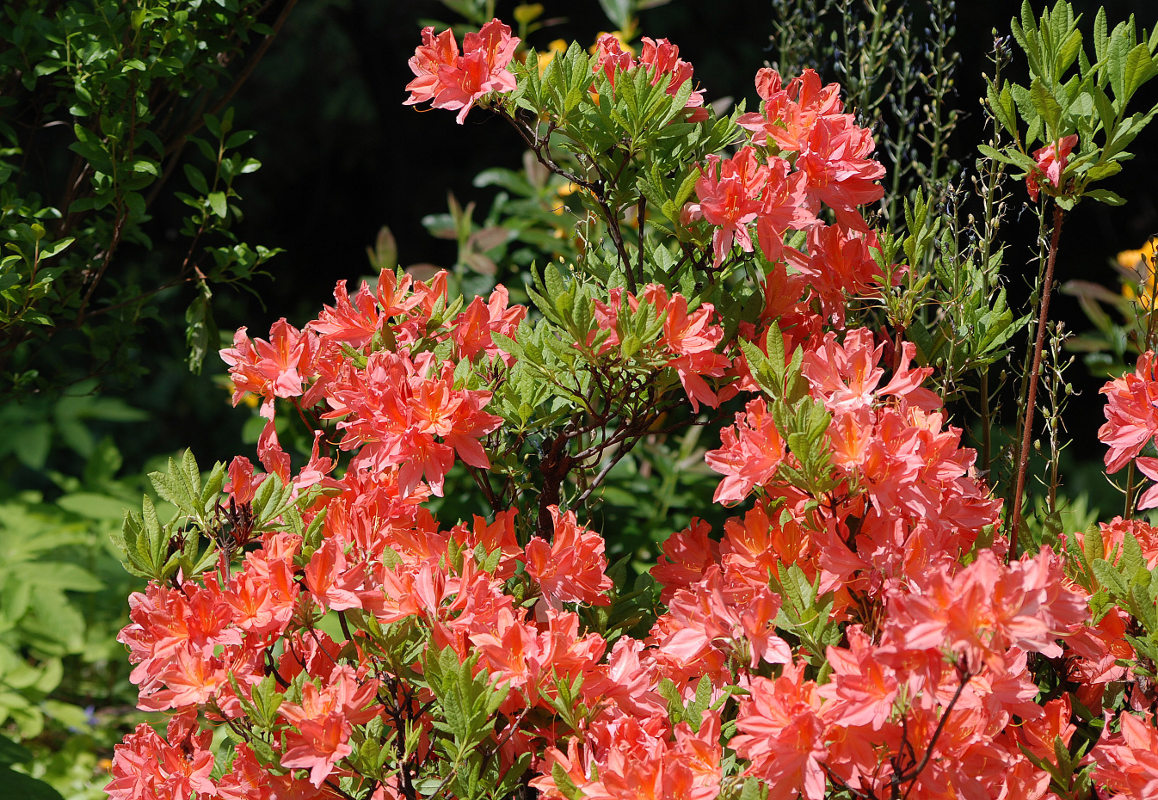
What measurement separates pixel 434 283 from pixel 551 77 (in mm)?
301

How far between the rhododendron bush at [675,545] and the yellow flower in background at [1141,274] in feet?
0.86

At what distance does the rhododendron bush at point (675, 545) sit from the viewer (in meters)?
0.99

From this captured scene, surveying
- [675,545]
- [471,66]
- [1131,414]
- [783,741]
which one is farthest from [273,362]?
[1131,414]

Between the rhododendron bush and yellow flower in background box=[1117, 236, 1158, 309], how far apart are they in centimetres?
26

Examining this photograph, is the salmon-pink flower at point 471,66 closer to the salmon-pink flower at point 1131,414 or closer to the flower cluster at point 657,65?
the flower cluster at point 657,65

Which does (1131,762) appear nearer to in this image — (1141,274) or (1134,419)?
(1134,419)

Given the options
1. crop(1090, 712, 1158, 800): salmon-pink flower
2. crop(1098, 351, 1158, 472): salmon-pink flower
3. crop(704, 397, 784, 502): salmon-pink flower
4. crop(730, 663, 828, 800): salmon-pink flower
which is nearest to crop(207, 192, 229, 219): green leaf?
crop(704, 397, 784, 502): salmon-pink flower

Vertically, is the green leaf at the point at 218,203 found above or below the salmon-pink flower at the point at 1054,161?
below

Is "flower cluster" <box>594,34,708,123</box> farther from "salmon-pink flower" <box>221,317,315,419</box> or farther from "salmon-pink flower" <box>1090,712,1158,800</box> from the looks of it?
"salmon-pink flower" <box>1090,712,1158,800</box>

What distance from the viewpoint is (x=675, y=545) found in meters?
1.37

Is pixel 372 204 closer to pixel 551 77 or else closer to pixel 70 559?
pixel 70 559

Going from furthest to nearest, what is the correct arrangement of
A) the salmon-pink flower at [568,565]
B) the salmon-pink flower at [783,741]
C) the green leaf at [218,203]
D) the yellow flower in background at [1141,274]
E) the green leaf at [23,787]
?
the green leaf at [23,787] < the green leaf at [218,203] < the yellow flower in background at [1141,274] < the salmon-pink flower at [568,565] < the salmon-pink flower at [783,741]

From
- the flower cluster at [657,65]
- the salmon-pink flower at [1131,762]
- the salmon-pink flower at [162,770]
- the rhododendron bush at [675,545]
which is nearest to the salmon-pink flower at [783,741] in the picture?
the rhododendron bush at [675,545]

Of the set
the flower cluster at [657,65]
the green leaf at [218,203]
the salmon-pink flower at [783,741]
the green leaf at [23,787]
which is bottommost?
the green leaf at [23,787]
